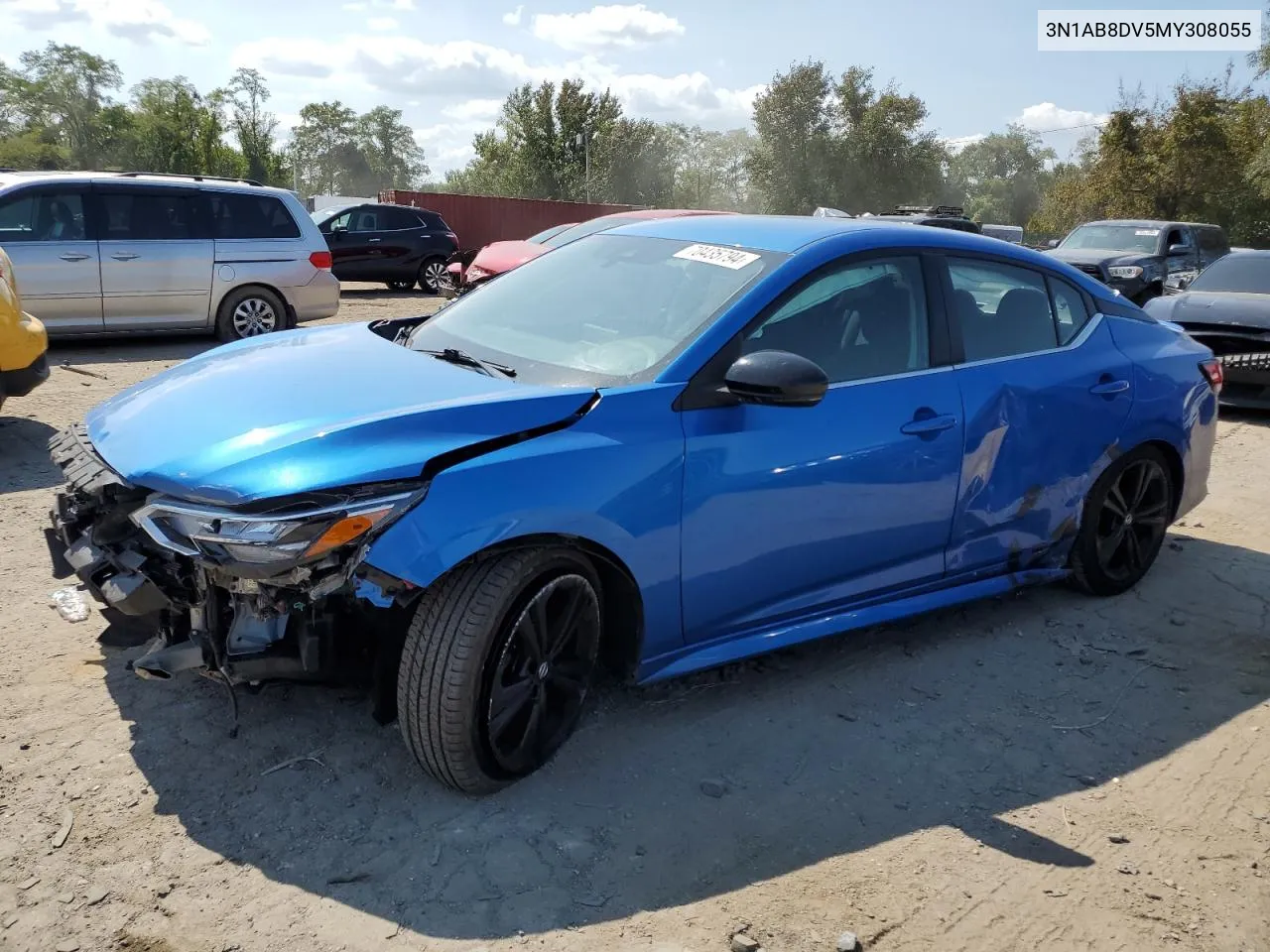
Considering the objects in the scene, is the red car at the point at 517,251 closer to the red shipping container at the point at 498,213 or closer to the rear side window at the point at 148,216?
the rear side window at the point at 148,216

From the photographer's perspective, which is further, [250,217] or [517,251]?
[517,251]

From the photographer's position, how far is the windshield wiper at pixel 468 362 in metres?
3.53

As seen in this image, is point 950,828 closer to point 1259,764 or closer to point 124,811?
point 1259,764

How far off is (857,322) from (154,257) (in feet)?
28.2

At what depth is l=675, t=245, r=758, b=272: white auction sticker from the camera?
12.4 ft

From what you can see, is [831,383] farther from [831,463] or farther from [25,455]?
[25,455]

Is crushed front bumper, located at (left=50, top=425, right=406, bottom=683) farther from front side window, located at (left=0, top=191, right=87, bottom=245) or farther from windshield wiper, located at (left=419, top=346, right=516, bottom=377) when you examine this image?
front side window, located at (left=0, top=191, right=87, bottom=245)

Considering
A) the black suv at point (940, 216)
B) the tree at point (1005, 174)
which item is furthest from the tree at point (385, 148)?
the black suv at point (940, 216)

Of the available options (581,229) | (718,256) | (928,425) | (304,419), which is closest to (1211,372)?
(928,425)

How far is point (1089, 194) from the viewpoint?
36.0m

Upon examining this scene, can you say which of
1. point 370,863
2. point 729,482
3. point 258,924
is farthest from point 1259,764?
point 258,924

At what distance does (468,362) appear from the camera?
3.62 meters

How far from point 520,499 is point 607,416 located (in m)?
0.42

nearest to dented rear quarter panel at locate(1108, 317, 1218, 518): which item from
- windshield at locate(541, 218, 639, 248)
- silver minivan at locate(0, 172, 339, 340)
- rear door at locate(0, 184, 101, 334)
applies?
windshield at locate(541, 218, 639, 248)
